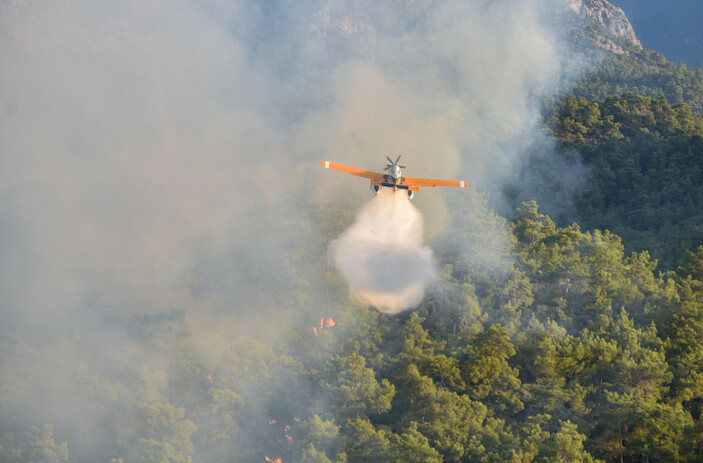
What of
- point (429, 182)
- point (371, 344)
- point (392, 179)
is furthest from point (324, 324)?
point (392, 179)

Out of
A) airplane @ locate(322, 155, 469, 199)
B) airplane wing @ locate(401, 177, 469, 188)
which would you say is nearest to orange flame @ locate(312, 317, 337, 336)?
airplane @ locate(322, 155, 469, 199)

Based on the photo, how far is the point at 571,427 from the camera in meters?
68.2

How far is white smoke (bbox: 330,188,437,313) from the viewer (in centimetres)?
9162

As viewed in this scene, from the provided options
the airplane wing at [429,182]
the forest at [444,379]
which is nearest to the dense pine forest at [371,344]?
the forest at [444,379]

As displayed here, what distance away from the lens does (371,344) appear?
84.9 m

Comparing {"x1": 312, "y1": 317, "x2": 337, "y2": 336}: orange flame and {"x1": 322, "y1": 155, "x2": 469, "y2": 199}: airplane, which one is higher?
{"x1": 322, "y1": 155, "x2": 469, "y2": 199}: airplane

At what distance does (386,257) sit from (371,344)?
11683 millimetres

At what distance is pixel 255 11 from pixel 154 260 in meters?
93.9

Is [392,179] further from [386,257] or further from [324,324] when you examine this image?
[324,324]

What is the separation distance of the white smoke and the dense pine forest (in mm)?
1478

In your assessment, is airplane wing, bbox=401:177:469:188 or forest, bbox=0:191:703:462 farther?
airplane wing, bbox=401:177:469:188

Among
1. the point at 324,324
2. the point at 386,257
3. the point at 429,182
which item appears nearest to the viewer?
the point at 429,182

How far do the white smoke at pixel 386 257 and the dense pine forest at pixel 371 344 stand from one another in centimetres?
148

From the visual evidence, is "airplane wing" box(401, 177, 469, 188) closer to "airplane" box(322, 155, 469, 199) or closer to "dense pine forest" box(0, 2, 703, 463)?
"airplane" box(322, 155, 469, 199)
